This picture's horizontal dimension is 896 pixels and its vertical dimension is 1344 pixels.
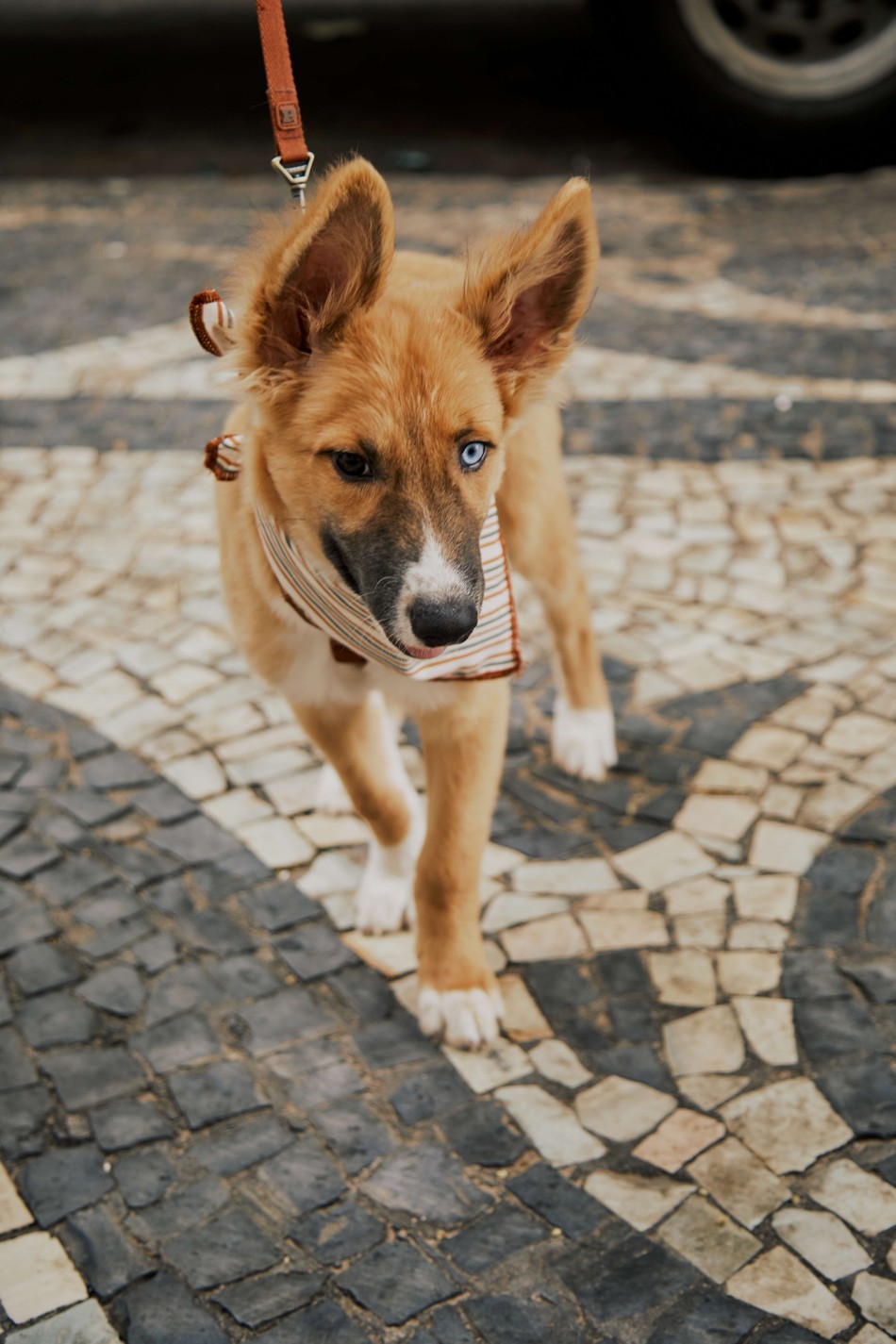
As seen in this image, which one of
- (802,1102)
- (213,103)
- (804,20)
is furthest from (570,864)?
(213,103)

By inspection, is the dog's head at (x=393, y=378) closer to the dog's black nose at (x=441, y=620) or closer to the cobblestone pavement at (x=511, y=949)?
the dog's black nose at (x=441, y=620)

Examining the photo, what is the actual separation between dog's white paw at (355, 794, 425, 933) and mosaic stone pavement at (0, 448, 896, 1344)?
0.23 ft

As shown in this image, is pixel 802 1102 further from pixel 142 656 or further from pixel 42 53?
pixel 42 53

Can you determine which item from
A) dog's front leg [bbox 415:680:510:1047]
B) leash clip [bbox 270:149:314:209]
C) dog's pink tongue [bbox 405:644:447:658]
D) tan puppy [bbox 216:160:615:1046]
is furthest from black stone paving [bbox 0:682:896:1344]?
leash clip [bbox 270:149:314:209]

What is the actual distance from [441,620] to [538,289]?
0.75 m

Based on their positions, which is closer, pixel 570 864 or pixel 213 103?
pixel 570 864

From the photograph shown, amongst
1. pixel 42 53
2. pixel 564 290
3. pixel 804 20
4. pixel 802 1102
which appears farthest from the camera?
pixel 42 53

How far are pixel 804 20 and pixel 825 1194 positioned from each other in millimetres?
6743

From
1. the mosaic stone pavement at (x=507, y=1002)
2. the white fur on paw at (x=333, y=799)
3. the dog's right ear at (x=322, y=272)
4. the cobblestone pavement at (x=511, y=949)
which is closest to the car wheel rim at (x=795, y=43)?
the cobblestone pavement at (x=511, y=949)

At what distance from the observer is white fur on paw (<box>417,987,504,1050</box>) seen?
302 centimetres

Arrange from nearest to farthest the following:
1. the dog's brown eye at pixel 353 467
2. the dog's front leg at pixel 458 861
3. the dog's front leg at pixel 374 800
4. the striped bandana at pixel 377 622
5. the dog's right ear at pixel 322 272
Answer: the dog's right ear at pixel 322 272 → the dog's brown eye at pixel 353 467 → the striped bandana at pixel 377 622 → the dog's front leg at pixel 458 861 → the dog's front leg at pixel 374 800

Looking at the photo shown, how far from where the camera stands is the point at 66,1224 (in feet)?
8.59

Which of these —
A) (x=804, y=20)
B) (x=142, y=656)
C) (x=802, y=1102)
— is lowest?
(x=142, y=656)

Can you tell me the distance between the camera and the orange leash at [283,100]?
106 inches
